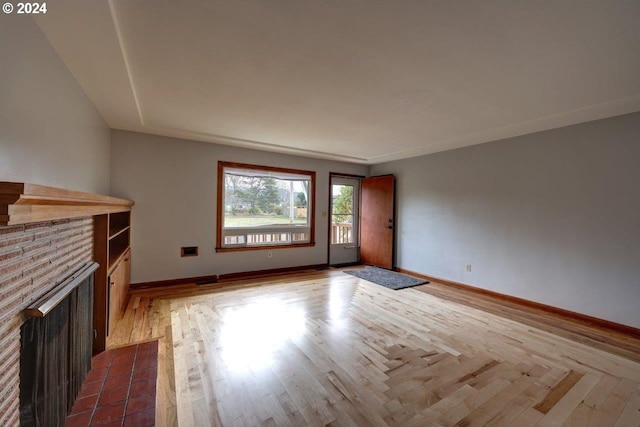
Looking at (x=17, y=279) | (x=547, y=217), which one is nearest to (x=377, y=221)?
(x=547, y=217)

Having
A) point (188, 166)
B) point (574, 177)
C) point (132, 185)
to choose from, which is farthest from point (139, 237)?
point (574, 177)

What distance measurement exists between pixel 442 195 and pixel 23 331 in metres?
4.91

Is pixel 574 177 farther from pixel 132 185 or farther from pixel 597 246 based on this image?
pixel 132 185

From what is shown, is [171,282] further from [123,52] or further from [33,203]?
[33,203]

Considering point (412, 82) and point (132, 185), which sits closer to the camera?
point (412, 82)

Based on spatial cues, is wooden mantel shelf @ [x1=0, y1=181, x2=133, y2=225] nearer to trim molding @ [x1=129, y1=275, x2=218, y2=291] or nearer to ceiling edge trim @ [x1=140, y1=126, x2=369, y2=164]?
ceiling edge trim @ [x1=140, y1=126, x2=369, y2=164]

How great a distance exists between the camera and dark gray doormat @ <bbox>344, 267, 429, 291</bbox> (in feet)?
14.3

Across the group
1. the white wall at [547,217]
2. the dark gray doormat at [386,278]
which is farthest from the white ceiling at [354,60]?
the dark gray doormat at [386,278]

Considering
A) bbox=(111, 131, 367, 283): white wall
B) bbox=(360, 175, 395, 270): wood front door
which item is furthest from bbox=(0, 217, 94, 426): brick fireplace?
bbox=(360, 175, 395, 270): wood front door

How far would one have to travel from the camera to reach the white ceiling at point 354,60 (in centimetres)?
152

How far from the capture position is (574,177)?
3211mm

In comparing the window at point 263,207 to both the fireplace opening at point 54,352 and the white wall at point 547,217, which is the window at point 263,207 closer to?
the white wall at point 547,217

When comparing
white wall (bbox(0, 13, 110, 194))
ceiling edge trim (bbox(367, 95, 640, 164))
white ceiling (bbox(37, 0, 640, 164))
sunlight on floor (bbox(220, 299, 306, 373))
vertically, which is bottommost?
sunlight on floor (bbox(220, 299, 306, 373))

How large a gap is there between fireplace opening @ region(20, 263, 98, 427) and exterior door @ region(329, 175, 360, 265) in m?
4.35
